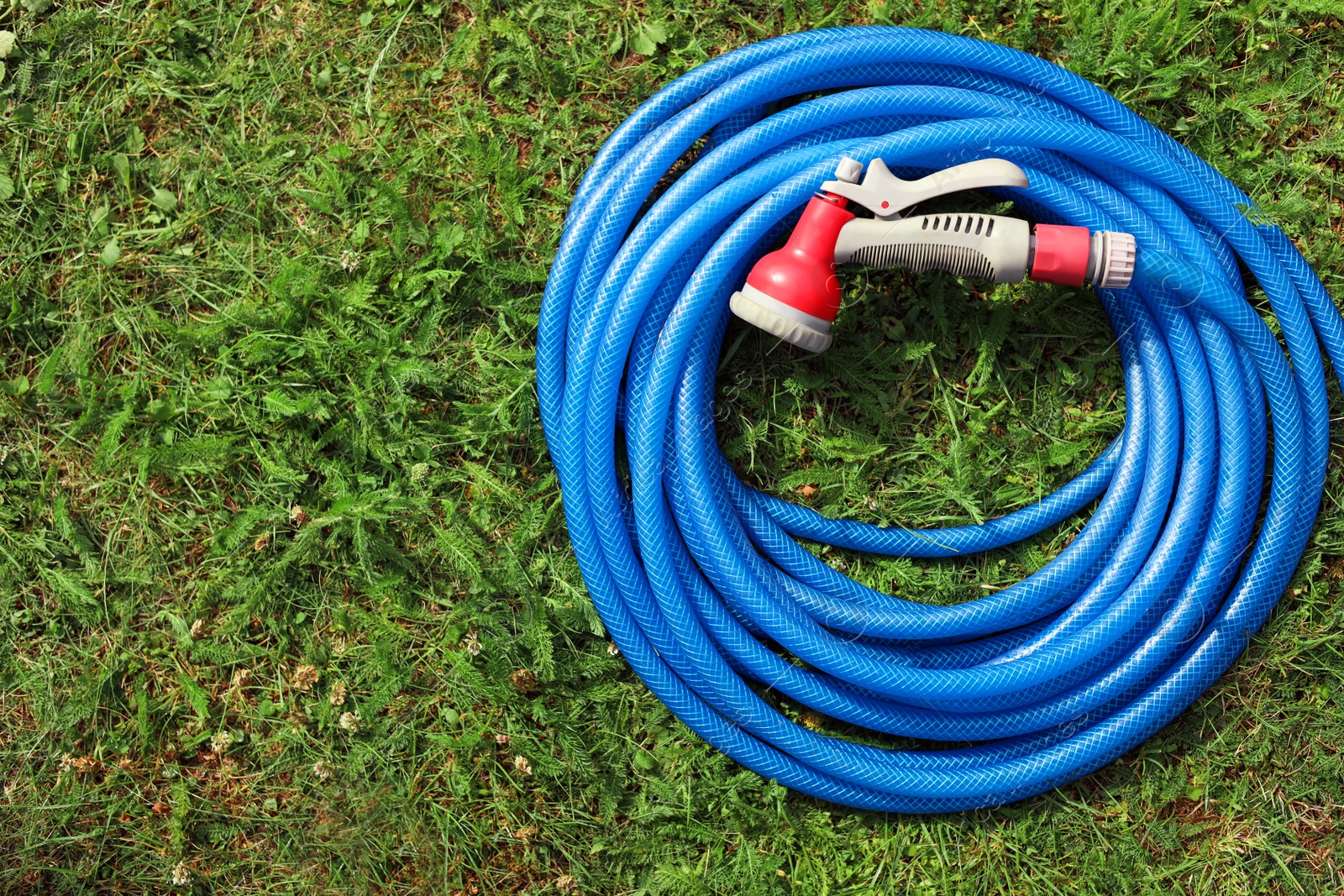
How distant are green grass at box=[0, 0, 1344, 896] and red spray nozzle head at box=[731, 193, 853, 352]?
0.45m

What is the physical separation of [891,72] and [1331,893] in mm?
3049

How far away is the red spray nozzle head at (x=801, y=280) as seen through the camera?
8.95 feet

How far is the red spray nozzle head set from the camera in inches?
107

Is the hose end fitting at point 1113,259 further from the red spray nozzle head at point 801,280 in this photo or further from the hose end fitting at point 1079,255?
the red spray nozzle head at point 801,280

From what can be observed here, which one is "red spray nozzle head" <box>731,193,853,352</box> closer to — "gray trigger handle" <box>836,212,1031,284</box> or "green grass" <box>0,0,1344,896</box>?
"gray trigger handle" <box>836,212,1031,284</box>

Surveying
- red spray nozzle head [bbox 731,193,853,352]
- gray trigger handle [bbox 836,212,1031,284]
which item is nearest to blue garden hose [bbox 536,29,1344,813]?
red spray nozzle head [bbox 731,193,853,352]

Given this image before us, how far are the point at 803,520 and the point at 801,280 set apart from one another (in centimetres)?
79

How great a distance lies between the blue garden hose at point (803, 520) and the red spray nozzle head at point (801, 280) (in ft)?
0.31

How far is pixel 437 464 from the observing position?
10.6 ft

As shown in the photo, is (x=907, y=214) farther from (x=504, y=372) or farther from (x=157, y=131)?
(x=157, y=131)

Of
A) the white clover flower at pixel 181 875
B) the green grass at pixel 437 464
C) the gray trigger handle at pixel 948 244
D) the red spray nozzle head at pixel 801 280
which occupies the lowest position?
the white clover flower at pixel 181 875

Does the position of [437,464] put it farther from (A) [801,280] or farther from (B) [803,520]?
(A) [801,280]

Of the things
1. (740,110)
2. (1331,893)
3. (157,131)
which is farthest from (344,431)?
(1331,893)

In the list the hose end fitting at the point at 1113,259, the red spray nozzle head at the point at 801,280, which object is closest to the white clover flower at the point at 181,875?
the red spray nozzle head at the point at 801,280
